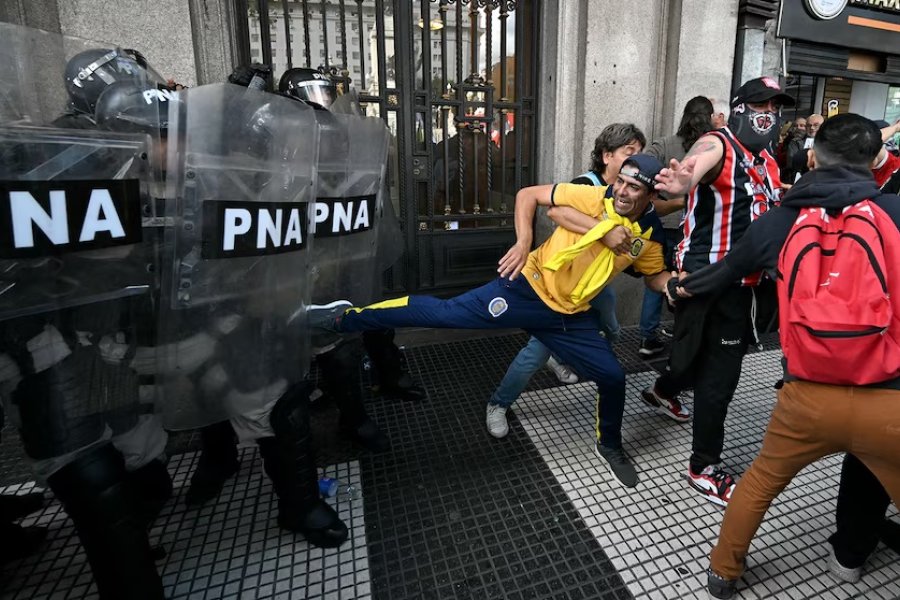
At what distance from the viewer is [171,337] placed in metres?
1.60

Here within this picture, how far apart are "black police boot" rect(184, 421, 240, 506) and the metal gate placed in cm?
224

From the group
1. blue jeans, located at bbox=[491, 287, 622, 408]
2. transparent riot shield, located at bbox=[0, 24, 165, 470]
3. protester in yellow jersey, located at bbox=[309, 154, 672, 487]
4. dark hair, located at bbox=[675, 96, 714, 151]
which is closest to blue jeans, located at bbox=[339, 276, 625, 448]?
protester in yellow jersey, located at bbox=[309, 154, 672, 487]

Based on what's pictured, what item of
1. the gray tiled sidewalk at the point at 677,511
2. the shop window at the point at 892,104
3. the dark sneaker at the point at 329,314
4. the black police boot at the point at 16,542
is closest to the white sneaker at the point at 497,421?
the gray tiled sidewalk at the point at 677,511

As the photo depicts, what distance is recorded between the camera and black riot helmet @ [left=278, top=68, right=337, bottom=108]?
2.44 metres

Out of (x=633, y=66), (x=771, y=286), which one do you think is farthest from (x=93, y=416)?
(x=633, y=66)

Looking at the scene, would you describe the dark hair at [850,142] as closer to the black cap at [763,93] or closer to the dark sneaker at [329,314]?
the black cap at [763,93]

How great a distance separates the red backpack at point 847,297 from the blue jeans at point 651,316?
2.70 meters

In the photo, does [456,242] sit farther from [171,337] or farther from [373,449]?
[171,337]

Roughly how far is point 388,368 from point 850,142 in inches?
106

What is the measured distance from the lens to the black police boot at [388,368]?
3447 millimetres

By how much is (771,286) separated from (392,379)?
230cm

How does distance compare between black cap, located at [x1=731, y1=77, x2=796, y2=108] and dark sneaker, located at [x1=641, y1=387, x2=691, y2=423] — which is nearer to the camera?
black cap, located at [x1=731, y1=77, x2=796, y2=108]

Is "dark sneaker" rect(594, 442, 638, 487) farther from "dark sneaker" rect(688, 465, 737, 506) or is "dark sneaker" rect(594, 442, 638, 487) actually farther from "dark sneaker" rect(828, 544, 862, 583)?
"dark sneaker" rect(828, 544, 862, 583)

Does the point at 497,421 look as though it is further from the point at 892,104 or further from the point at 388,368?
the point at 892,104
